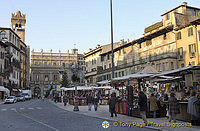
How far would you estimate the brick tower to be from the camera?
3829 inches

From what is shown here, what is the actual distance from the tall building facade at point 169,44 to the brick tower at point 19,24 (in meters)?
58.7

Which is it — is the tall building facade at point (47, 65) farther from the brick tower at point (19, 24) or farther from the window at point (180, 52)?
the window at point (180, 52)

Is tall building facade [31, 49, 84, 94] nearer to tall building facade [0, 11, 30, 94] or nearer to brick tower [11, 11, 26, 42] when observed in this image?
brick tower [11, 11, 26, 42]

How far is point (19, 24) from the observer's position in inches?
3888

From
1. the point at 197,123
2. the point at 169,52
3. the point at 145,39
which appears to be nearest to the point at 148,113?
the point at 197,123

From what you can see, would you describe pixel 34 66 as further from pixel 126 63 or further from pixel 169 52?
pixel 169 52

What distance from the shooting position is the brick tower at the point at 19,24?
97250 millimetres

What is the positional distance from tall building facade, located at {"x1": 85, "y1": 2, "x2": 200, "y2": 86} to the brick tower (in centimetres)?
5872

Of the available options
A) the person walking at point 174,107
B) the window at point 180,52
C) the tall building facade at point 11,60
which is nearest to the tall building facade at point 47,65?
the tall building facade at point 11,60

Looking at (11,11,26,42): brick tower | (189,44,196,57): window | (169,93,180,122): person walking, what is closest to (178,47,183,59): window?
(189,44,196,57): window

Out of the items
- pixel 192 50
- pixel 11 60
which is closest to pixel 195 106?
pixel 192 50

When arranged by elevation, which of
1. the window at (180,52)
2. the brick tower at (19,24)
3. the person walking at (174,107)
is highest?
the brick tower at (19,24)

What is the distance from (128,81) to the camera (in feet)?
55.2

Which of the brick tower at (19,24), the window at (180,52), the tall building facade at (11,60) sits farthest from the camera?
the brick tower at (19,24)
